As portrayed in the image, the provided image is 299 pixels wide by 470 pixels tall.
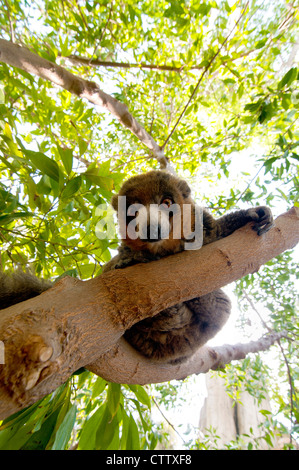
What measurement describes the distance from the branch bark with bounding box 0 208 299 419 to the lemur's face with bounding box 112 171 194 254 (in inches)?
18.2

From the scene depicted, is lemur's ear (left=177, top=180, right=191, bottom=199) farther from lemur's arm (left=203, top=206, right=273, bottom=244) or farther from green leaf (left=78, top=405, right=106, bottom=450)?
green leaf (left=78, top=405, right=106, bottom=450)

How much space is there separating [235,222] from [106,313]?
4.87ft

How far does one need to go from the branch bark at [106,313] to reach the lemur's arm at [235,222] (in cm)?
9

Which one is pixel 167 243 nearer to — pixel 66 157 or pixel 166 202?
pixel 166 202

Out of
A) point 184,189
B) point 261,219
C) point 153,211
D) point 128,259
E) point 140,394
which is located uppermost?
point 184,189

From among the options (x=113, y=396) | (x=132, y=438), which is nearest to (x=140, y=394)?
(x=132, y=438)

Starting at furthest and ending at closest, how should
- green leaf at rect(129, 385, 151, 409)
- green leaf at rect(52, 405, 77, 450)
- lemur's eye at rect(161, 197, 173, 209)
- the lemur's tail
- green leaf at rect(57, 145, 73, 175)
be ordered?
lemur's eye at rect(161, 197, 173, 209), green leaf at rect(129, 385, 151, 409), green leaf at rect(57, 145, 73, 175), the lemur's tail, green leaf at rect(52, 405, 77, 450)

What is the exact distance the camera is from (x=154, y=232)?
7.08 feet

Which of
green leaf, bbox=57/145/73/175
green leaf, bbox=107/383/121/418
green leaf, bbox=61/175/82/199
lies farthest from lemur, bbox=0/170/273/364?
green leaf, bbox=57/145/73/175

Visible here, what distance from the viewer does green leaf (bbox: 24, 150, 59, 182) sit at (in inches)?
77.2

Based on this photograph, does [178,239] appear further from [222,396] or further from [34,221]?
[222,396]

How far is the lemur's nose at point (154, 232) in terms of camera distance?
2.16m

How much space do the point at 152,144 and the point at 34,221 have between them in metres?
2.67
